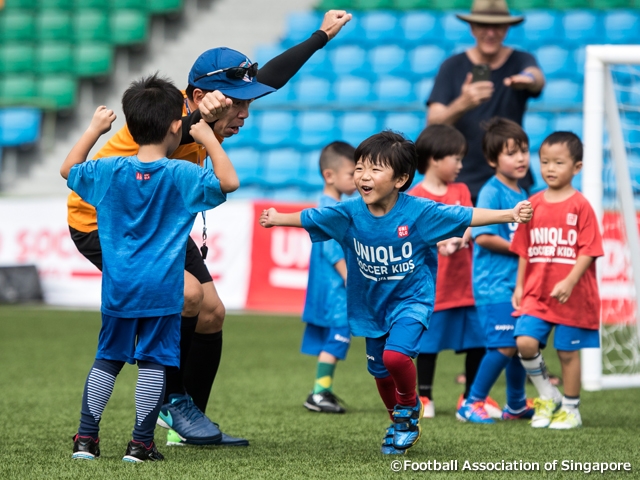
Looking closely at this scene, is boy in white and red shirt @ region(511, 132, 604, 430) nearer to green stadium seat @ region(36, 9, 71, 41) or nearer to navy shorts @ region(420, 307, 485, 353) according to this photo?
navy shorts @ region(420, 307, 485, 353)

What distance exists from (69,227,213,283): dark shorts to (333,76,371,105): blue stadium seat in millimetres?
9635

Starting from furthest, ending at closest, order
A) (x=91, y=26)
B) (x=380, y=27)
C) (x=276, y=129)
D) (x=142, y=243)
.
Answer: (x=91, y=26) < (x=380, y=27) < (x=276, y=129) < (x=142, y=243)

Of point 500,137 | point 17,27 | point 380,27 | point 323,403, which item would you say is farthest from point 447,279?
point 17,27

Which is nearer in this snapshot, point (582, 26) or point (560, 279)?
point (560, 279)

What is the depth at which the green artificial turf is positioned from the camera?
3357 mm

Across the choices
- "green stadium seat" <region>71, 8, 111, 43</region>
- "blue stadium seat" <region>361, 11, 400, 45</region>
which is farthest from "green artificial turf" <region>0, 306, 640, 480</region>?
"green stadium seat" <region>71, 8, 111, 43</region>

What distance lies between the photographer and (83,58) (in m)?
14.6

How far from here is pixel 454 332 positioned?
5098mm

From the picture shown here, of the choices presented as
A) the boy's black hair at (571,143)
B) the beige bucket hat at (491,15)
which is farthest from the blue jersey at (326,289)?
the beige bucket hat at (491,15)

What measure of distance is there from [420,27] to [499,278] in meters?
9.49

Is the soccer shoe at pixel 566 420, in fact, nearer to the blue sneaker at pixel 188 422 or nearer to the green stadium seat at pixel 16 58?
the blue sneaker at pixel 188 422

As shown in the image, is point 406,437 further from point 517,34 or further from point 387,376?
point 517,34

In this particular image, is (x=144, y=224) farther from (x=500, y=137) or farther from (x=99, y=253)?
(x=500, y=137)

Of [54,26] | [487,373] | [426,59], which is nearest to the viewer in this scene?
[487,373]
